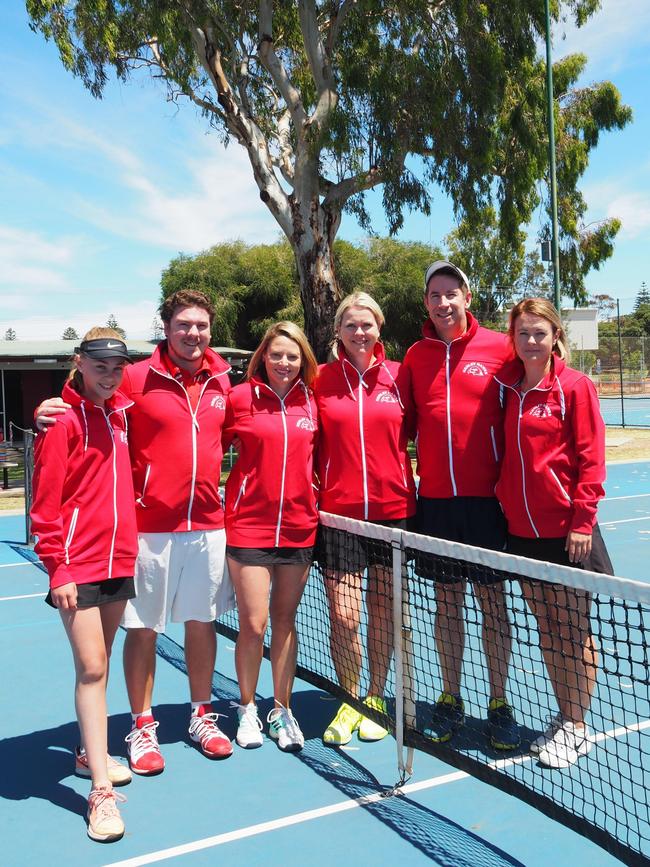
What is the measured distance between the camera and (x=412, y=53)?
14.2 metres

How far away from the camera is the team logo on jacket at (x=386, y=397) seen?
13.5ft

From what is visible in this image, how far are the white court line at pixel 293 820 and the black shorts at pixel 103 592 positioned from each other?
40.9 inches

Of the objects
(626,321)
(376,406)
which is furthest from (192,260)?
(626,321)

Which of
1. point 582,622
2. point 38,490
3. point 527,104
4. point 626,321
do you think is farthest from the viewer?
point 626,321

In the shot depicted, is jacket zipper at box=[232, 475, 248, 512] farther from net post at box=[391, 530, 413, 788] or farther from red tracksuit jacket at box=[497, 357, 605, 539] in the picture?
red tracksuit jacket at box=[497, 357, 605, 539]

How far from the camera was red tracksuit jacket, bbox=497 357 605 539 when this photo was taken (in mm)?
3654

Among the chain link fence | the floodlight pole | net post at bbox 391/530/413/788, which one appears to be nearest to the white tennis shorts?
net post at bbox 391/530/413/788

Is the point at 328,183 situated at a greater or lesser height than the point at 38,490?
greater

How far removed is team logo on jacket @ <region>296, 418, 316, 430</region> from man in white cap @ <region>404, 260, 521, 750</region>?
57cm

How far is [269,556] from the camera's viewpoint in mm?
4043

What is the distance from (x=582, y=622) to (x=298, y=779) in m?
1.57

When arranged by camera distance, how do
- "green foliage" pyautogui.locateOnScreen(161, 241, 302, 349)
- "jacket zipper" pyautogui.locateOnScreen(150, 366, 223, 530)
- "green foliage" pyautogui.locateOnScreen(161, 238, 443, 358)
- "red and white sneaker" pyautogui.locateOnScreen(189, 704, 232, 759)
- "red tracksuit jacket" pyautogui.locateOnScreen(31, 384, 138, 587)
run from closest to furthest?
"red tracksuit jacket" pyautogui.locateOnScreen(31, 384, 138, 587), "jacket zipper" pyautogui.locateOnScreen(150, 366, 223, 530), "red and white sneaker" pyautogui.locateOnScreen(189, 704, 232, 759), "green foliage" pyautogui.locateOnScreen(161, 238, 443, 358), "green foliage" pyautogui.locateOnScreen(161, 241, 302, 349)

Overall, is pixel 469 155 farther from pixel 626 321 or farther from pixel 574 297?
pixel 626 321

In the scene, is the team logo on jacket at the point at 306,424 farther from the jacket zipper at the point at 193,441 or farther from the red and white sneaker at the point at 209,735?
the red and white sneaker at the point at 209,735
